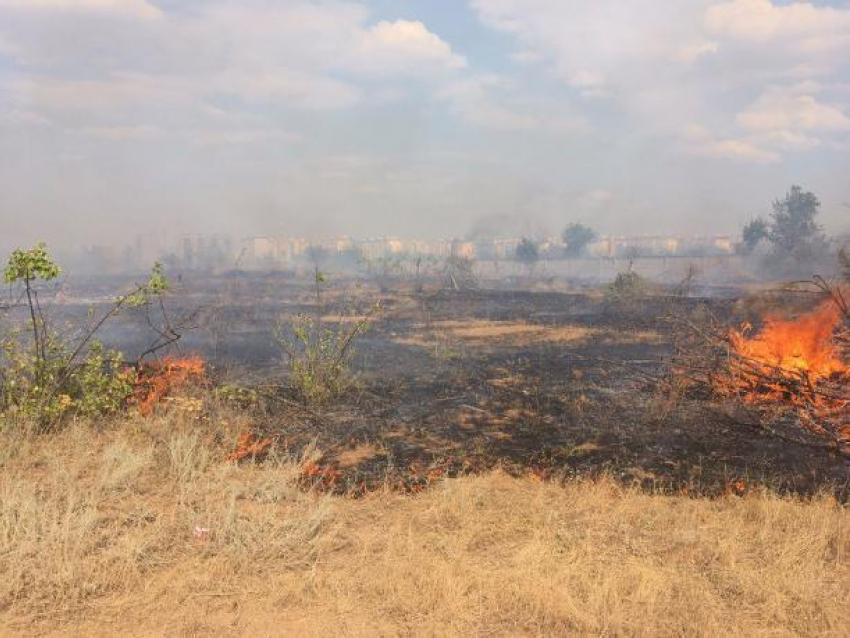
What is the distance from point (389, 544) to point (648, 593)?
184 cm

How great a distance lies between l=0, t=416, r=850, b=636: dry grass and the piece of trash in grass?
0.14 ft

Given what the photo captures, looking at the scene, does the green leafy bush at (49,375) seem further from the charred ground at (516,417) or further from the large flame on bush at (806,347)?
the large flame on bush at (806,347)

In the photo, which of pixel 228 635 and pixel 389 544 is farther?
pixel 389 544

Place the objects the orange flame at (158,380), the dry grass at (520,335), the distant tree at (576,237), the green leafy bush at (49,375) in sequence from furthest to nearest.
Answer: the distant tree at (576,237) < the dry grass at (520,335) < the orange flame at (158,380) < the green leafy bush at (49,375)

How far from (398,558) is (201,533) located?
5.23ft

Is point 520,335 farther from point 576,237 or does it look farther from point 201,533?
point 576,237

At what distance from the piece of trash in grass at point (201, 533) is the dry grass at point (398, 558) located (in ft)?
0.14

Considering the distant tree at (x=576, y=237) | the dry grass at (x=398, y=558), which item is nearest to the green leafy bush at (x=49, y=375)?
the dry grass at (x=398, y=558)

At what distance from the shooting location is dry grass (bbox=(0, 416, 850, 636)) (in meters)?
3.35

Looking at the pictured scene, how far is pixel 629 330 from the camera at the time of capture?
15.5 meters

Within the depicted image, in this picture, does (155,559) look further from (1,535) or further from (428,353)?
(428,353)

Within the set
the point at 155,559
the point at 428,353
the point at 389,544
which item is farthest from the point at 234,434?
the point at 428,353

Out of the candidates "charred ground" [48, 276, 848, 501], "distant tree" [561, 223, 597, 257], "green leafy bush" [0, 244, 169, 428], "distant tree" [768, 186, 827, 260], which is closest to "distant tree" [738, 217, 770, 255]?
"distant tree" [768, 186, 827, 260]

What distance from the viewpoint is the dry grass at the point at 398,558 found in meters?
3.35
